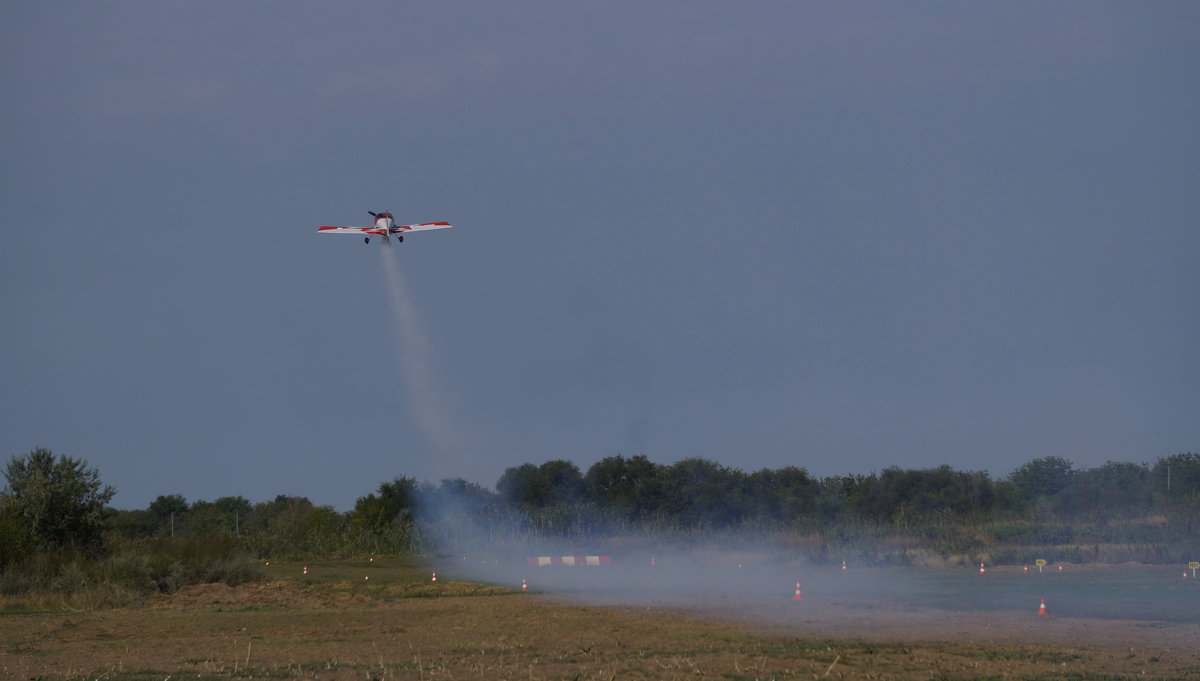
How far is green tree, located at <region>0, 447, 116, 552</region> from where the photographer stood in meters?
44.9

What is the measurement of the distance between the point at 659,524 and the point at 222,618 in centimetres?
3532

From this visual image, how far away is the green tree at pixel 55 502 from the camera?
44938mm

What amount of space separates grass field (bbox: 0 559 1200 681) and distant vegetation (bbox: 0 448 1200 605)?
407 cm

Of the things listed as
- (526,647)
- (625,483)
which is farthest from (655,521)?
(526,647)

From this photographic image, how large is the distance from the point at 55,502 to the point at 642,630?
28.6m

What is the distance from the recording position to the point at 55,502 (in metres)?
45.7

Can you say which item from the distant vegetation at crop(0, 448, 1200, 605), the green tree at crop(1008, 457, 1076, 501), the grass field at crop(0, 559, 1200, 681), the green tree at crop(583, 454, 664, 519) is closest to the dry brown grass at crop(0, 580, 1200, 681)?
the grass field at crop(0, 559, 1200, 681)

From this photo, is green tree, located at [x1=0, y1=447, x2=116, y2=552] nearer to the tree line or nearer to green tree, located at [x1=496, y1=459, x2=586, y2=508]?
the tree line

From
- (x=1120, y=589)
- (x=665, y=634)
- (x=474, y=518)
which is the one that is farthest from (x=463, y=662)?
(x=474, y=518)

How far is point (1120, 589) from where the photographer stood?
35.1 metres

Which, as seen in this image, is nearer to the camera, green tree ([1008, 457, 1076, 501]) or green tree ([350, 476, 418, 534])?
green tree ([350, 476, 418, 534])

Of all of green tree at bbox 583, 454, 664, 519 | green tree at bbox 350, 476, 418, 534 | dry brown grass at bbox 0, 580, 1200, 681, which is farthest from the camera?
green tree at bbox 583, 454, 664, 519

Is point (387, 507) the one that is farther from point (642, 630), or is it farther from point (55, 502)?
point (642, 630)

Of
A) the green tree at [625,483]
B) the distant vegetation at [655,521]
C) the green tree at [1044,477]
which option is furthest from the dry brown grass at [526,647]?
the green tree at [1044,477]
